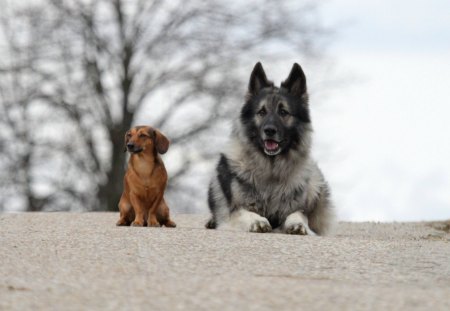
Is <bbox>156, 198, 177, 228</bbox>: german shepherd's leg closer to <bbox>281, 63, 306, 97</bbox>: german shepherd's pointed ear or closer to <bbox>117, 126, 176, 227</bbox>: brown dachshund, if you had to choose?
<bbox>117, 126, 176, 227</bbox>: brown dachshund

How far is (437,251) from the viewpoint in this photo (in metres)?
8.82

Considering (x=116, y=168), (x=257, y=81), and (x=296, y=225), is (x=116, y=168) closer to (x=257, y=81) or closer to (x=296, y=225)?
(x=257, y=81)

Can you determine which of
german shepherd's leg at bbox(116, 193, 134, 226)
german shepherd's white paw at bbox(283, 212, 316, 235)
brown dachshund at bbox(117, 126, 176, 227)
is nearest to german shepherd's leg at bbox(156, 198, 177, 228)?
Answer: brown dachshund at bbox(117, 126, 176, 227)

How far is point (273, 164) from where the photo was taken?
1019cm

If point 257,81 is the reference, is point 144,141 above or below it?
below

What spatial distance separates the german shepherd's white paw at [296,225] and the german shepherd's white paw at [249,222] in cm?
19

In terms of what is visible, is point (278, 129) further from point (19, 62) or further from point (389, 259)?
point (19, 62)

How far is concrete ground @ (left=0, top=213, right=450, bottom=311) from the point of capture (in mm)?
5699

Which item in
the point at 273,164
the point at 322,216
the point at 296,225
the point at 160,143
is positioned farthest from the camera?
the point at 322,216

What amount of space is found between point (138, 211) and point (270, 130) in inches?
62.8

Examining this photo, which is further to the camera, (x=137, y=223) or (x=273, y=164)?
(x=273, y=164)

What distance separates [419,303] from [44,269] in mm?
2926

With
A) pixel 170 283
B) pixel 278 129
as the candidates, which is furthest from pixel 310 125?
pixel 170 283

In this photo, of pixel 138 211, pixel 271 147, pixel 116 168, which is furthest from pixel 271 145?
pixel 116 168
